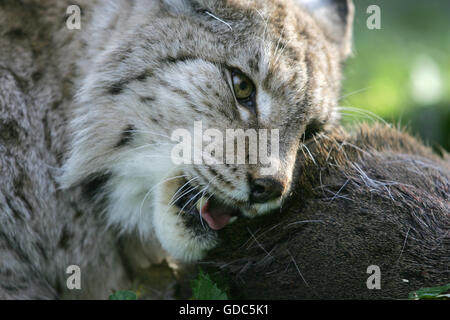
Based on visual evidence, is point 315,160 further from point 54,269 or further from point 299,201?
point 54,269

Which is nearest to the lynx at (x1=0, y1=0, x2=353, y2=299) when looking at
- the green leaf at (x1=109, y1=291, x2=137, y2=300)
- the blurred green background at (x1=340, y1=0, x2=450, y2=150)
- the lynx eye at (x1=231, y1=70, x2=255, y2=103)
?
the lynx eye at (x1=231, y1=70, x2=255, y2=103)

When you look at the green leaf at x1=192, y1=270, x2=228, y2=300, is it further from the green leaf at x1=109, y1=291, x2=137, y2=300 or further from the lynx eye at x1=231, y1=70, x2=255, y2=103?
the lynx eye at x1=231, y1=70, x2=255, y2=103

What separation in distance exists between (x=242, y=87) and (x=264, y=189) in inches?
24.3

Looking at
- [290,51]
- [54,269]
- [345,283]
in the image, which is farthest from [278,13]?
[54,269]

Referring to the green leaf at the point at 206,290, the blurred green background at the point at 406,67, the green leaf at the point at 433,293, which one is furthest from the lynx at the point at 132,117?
the blurred green background at the point at 406,67

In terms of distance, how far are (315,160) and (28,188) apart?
1.70 m

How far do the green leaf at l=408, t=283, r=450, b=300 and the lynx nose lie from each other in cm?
85

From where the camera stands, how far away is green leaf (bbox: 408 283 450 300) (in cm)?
291

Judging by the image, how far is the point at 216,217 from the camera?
3.48 m

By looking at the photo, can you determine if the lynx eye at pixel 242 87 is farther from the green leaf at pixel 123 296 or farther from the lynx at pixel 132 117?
the green leaf at pixel 123 296

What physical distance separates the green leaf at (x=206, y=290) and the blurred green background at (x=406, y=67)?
1.65m

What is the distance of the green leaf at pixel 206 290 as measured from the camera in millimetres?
3377

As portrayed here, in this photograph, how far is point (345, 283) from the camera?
10.8 ft
